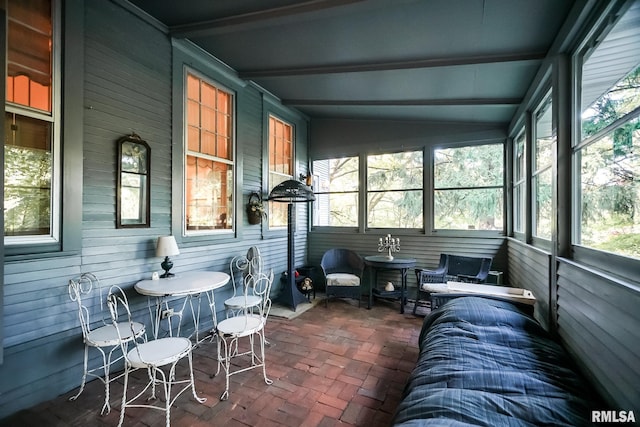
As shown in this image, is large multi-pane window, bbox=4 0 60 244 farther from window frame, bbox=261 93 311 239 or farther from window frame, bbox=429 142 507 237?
window frame, bbox=429 142 507 237

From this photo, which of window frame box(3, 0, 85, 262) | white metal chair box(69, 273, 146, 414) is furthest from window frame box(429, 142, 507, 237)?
window frame box(3, 0, 85, 262)

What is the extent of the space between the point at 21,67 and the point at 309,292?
429 cm

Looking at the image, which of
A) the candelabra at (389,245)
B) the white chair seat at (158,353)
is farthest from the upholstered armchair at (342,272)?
the white chair seat at (158,353)

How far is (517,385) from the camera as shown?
1528 millimetres

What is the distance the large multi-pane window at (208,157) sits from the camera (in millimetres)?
3535

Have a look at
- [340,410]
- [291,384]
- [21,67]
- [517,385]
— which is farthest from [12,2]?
[517,385]

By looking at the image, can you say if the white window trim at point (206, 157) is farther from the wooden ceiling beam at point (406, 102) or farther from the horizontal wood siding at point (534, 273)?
the horizontal wood siding at point (534, 273)

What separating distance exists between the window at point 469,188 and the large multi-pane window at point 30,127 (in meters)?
4.90

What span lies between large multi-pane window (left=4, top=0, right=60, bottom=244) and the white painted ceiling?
3.25 ft

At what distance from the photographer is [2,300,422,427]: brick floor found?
2029 mm

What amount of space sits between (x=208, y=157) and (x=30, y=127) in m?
1.71

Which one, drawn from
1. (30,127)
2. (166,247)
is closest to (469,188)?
(166,247)

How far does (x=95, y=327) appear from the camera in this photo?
8.26 feet

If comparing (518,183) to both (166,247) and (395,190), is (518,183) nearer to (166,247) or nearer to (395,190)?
(395,190)
